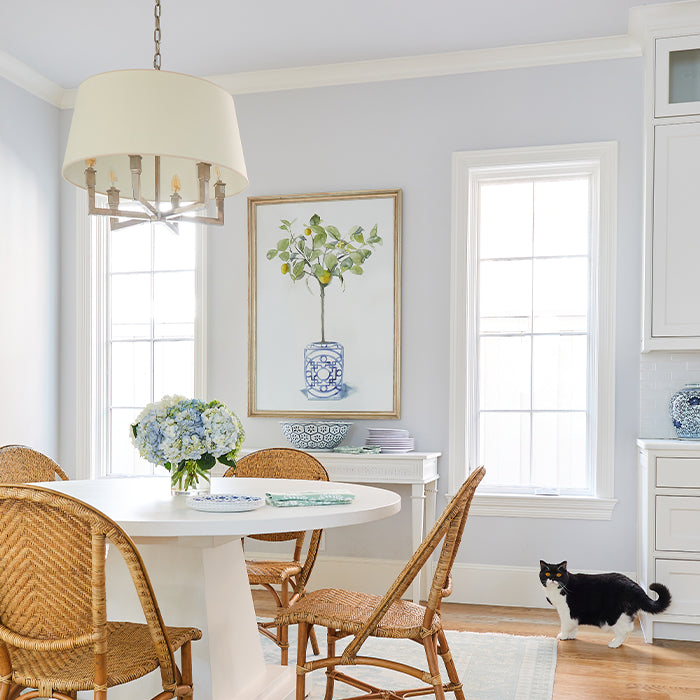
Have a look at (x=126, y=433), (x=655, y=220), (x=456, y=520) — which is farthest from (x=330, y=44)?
(x=456, y=520)

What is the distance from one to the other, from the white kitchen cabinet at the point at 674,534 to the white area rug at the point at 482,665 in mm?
530

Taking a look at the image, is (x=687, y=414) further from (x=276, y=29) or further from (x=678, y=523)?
(x=276, y=29)

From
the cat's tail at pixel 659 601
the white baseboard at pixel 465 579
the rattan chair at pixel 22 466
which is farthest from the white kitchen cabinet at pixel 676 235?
the rattan chair at pixel 22 466

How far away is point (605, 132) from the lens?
4.06m

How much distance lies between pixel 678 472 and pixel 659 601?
538mm

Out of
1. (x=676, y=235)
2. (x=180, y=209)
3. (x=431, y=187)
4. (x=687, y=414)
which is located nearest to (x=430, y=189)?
(x=431, y=187)

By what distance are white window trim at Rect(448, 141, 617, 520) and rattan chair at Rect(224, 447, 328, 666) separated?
46.7 inches

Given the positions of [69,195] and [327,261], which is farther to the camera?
[69,195]

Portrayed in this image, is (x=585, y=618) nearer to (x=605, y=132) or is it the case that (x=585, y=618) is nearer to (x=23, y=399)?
(x=605, y=132)

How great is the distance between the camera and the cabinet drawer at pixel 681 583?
3.47m

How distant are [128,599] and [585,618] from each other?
1976 mm

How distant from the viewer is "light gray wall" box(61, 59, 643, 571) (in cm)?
400

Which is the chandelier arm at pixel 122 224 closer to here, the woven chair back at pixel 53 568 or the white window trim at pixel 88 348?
the woven chair back at pixel 53 568

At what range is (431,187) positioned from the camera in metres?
4.27
